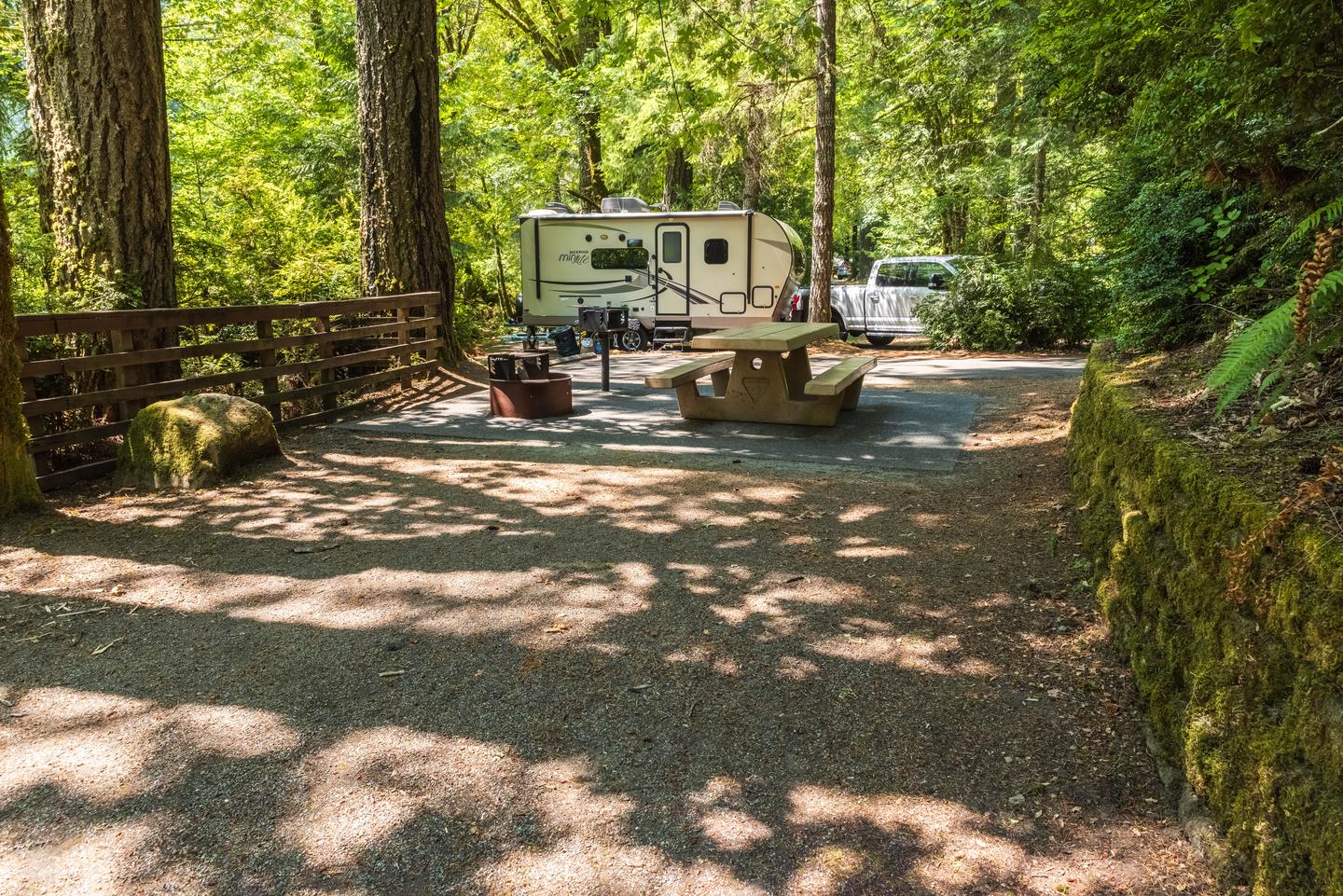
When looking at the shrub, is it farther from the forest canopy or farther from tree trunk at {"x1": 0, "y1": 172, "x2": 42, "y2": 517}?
tree trunk at {"x1": 0, "y1": 172, "x2": 42, "y2": 517}

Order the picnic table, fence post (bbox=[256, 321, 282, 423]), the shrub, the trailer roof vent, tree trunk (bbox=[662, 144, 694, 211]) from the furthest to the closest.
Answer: tree trunk (bbox=[662, 144, 694, 211]) → the trailer roof vent → the shrub → fence post (bbox=[256, 321, 282, 423]) → the picnic table

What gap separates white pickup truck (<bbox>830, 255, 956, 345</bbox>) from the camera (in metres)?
18.4

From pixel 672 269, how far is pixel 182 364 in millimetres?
11073

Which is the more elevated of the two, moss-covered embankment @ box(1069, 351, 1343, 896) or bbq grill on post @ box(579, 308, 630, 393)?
bbq grill on post @ box(579, 308, 630, 393)

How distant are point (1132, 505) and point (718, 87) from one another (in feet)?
54.9

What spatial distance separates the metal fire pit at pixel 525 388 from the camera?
920cm

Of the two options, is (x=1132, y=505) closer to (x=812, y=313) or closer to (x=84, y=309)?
(x=84, y=309)

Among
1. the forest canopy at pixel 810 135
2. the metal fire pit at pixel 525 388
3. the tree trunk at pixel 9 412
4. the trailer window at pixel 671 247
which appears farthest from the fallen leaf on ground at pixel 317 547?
the trailer window at pixel 671 247

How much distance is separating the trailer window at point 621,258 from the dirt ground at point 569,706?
13127 mm

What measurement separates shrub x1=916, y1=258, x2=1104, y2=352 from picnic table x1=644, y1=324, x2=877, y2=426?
7.69m

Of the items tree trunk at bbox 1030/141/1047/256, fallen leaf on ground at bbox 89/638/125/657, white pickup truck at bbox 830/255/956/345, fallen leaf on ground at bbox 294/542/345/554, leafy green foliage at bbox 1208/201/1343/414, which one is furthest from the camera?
tree trunk at bbox 1030/141/1047/256

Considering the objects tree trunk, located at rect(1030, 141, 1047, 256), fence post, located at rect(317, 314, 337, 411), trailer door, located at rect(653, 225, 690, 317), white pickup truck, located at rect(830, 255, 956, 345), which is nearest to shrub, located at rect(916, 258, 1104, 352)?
white pickup truck, located at rect(830, 255, 956, 345)

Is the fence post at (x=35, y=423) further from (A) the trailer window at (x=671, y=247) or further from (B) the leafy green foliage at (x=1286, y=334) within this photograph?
(A) the trailer window at (x=671, y=247)

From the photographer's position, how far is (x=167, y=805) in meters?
2.77
